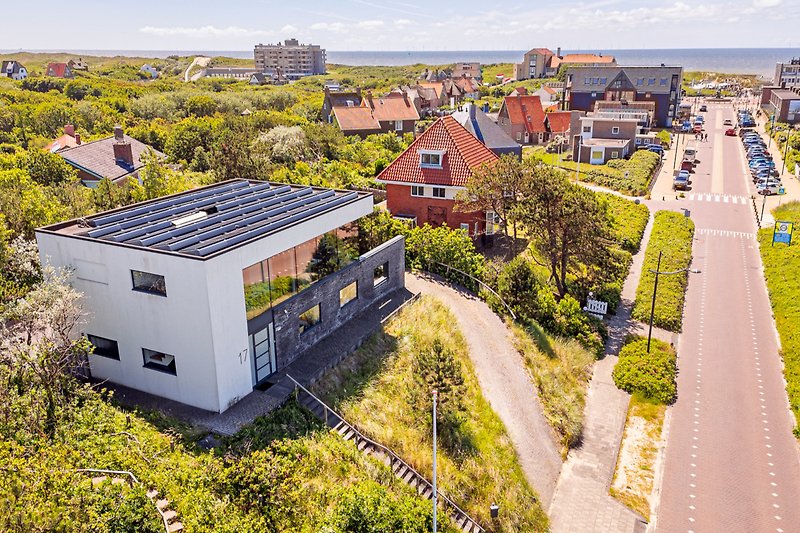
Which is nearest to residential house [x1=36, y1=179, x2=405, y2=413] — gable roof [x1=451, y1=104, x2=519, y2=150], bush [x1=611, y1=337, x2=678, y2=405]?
bush [x1=611, y1=337, x2=678, y2=405]

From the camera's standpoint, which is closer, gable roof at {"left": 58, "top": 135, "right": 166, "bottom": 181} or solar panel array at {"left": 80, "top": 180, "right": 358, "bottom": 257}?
solar panel array at {"left": 80, "top": 180, "right": 358, "bottom": 257}

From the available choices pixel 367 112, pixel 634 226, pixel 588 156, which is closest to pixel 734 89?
pixel 588 156

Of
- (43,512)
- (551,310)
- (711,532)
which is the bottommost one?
(711,532)

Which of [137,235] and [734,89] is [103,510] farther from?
[734,89]

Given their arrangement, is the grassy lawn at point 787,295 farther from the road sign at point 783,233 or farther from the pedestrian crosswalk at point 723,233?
the pedestrian crosswalk at point 723,233

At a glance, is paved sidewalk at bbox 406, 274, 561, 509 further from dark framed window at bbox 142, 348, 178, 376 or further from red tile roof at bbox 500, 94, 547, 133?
red tile roof at bbox 500, 94, 547, 133

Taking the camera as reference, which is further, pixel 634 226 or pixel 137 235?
pixel 634 226

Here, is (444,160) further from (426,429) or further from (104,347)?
(104,347)

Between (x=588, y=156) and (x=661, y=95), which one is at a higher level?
(x=661, y=95)
